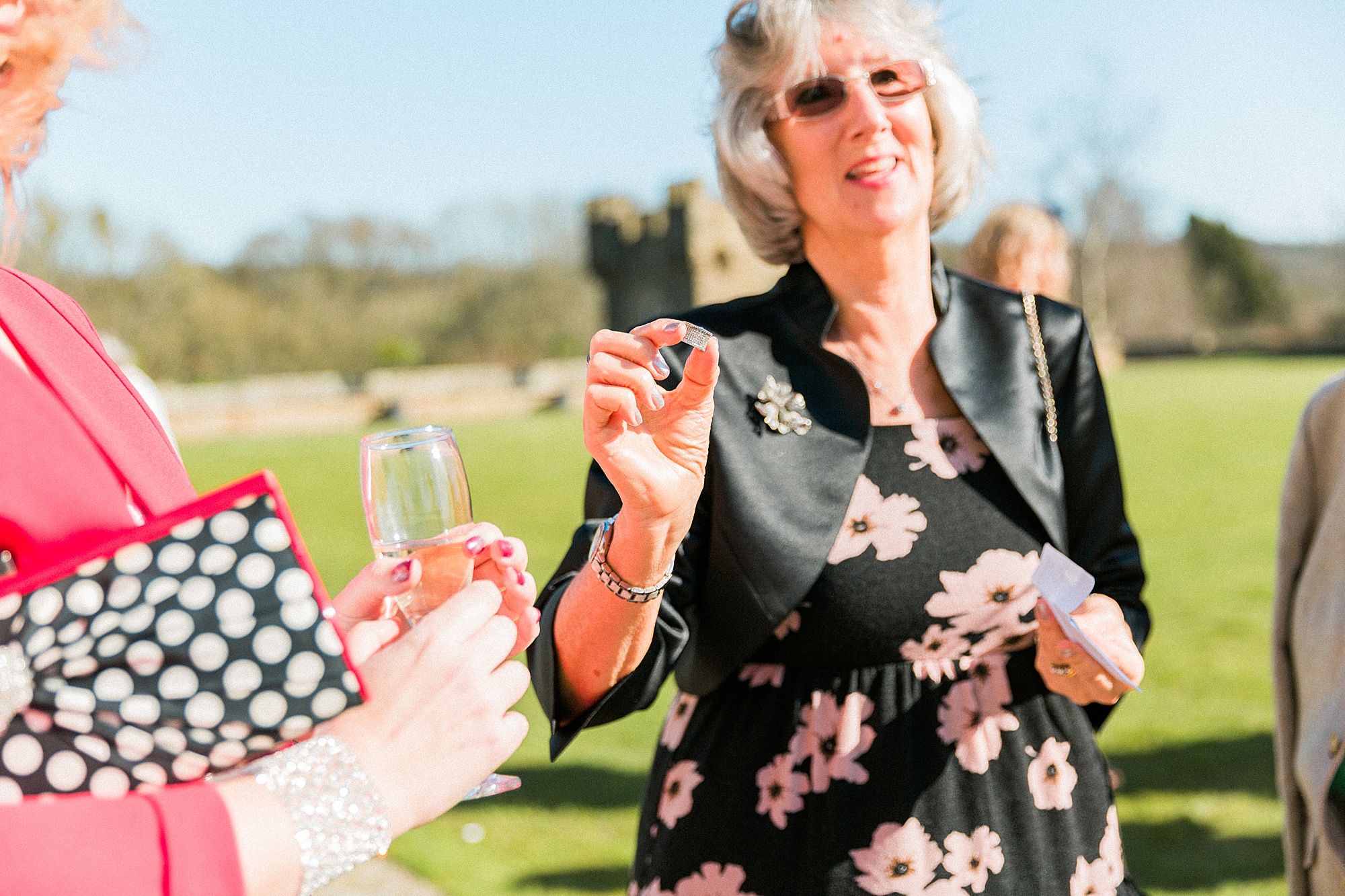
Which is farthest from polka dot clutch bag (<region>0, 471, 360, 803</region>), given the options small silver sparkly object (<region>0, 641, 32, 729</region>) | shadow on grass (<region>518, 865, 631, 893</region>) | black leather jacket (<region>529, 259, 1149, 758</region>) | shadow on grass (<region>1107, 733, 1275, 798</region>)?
shadow on grass (<region>1107, 733, 1275, 798</region>)

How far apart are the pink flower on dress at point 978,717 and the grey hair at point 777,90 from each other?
0.97m

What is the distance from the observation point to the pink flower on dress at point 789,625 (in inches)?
81.2

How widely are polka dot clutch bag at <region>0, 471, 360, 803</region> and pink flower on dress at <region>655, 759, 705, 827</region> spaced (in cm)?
119

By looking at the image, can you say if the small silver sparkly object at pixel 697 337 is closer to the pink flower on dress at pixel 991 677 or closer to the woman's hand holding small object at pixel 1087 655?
the woman's hand holding small object at pixel 1087 655

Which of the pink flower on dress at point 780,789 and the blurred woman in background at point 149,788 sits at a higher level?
the blurred woman in background at point 149,788

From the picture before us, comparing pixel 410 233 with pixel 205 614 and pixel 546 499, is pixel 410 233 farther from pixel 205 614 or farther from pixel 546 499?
pixel 205 614

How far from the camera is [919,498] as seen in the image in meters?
2.11

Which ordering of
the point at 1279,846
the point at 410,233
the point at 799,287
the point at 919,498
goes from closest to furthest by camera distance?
the point at 919,498, the point at 799,287, the point at 1279,846, the point at 410,233

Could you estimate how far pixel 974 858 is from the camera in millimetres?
1992

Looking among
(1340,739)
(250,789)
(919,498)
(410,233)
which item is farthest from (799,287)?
(410,233)

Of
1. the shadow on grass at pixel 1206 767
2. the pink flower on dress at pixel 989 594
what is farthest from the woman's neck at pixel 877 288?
the shadow on grass at pixel 1206 767

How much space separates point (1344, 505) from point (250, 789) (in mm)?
2261

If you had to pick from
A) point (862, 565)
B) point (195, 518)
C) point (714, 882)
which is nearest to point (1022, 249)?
point (862, 565)

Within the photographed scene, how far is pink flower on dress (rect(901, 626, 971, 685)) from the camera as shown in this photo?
207cm
